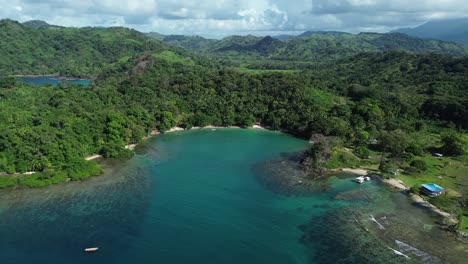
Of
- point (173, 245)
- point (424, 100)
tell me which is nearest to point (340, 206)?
point (173, 245)

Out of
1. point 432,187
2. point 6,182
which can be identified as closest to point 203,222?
point 6,182

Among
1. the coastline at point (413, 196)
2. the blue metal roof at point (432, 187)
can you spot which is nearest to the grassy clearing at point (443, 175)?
the coastline at point (413, 196)

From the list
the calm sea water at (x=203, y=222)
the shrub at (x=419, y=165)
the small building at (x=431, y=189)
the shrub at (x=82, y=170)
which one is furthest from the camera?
the shrub at (x=419, y=165)

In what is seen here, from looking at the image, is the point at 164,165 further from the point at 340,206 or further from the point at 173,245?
the point at 340,206

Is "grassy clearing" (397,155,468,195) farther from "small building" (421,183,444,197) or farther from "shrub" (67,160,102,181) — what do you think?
"shrub" (67,160,102,181)

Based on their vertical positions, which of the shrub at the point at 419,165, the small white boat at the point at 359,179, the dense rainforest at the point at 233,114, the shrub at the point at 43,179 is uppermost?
the dense rainforest at the point at 233,114

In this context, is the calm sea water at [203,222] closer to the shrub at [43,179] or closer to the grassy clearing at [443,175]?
the shrub at [43,179]

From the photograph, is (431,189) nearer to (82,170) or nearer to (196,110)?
(82,170)

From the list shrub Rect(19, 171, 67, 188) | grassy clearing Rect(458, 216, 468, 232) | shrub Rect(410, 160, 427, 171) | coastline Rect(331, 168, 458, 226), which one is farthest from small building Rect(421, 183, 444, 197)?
shrub Rect(19, 171, 67, 188)
